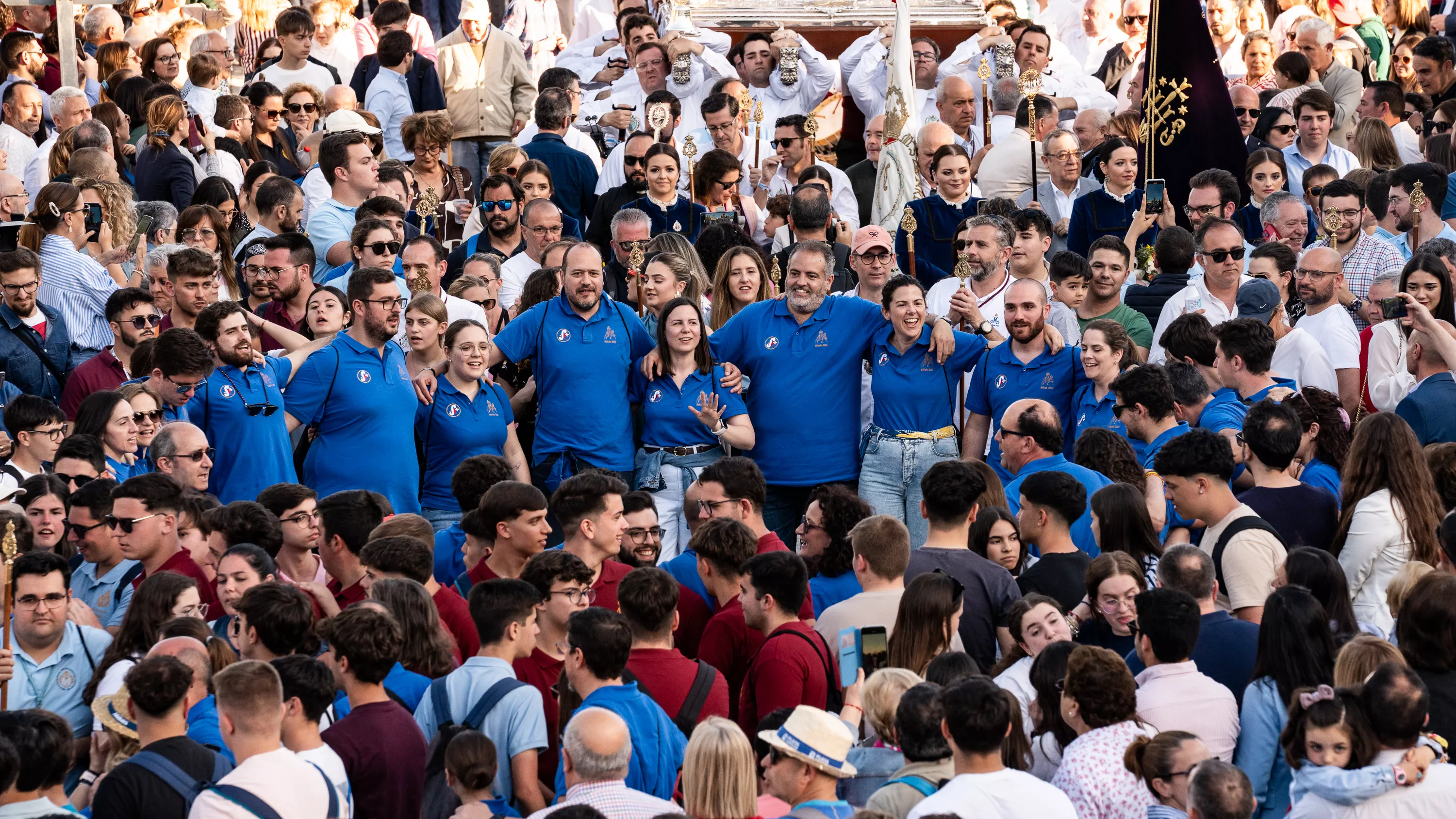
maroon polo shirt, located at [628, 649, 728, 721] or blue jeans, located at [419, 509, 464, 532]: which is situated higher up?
maroon polo shirt, located at [628, 649, 728, 721]

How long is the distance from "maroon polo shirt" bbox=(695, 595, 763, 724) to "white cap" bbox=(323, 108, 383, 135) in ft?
24.6

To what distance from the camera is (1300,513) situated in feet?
24.3

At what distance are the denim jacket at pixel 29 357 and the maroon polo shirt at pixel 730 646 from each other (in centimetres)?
439

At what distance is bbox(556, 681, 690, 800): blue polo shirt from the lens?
5.80 meters

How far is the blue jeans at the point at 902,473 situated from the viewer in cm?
913

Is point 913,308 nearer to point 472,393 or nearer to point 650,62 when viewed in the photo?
point 472,393

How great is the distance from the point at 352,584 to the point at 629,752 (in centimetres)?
225

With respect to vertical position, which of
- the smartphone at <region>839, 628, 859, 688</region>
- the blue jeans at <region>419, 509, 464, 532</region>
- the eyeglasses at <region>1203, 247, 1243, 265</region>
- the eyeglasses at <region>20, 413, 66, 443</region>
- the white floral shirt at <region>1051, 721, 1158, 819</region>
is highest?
the eyeglasses at <region>1203, 247, 1243, 265</region>

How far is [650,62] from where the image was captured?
14.6 meters

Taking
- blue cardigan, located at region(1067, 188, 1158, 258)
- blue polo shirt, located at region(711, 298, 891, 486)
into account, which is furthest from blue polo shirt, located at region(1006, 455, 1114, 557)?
blue cardigan, located at region(1067, 188, 1158, 258)

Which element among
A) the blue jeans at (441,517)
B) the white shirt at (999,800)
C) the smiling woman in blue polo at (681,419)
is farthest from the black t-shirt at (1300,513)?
the blue jeans at (441,517)

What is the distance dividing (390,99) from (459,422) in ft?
20.6

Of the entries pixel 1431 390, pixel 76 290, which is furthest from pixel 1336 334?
pixel 76 290

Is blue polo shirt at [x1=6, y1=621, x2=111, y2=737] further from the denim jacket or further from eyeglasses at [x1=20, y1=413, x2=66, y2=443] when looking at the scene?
the denim jacket
